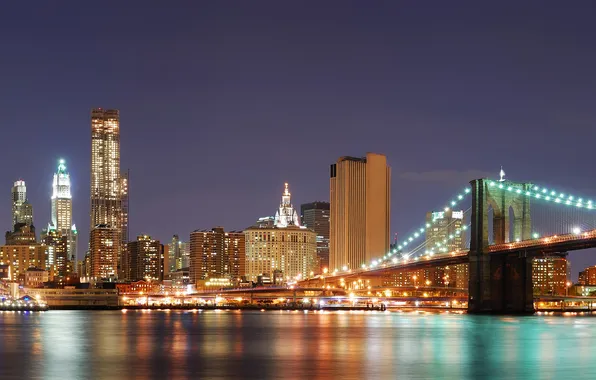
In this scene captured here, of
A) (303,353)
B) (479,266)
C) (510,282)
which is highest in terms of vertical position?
(479,266)

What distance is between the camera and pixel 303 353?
160 feet

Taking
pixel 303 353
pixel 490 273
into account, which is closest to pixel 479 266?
pixel 490 273

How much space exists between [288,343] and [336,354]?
9266 millimetres

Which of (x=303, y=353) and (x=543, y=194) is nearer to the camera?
(x=303, y=353)

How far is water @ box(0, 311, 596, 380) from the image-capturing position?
1544 inches

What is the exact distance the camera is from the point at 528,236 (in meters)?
102

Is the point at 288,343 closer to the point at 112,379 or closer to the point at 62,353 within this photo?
the point at 62,353

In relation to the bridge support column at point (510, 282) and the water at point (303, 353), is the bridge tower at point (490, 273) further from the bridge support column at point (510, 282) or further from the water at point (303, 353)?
the water at point (303, 353)

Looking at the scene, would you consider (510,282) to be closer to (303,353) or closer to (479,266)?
(479,266)

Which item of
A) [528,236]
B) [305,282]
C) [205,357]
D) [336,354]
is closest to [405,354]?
[336,354]

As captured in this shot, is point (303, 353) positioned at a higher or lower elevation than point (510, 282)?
lower

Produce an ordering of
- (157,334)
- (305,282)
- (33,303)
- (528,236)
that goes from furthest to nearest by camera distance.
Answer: (305,282) < (33,303) < (528,236) < (157,334)

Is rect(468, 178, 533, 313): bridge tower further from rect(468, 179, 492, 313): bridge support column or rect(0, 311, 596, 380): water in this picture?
rect(0, 311, 596, 380): water

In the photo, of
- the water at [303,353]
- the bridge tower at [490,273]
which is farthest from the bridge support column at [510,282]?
the water at [303,353]
